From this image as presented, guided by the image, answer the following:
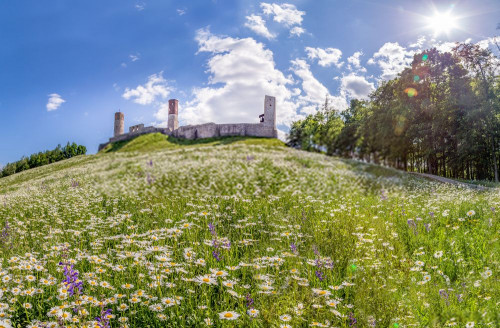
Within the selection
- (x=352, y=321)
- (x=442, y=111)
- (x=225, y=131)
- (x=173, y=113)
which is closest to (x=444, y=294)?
(x=352, y=321)

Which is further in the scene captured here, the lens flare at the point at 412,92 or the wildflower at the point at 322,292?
the lens flare at the point at 412,92

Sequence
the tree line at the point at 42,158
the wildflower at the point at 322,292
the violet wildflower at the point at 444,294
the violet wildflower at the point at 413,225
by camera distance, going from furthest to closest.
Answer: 1. the tree line at the point at 42,158
2. the violet wildflower at the point at 413,225
3. the violet wildflower at the point at 444,294
4. the wildflower at the point at 322,292

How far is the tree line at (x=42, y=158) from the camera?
Answer: 300 feet

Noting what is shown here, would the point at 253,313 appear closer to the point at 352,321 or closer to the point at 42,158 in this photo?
the point at 352,321

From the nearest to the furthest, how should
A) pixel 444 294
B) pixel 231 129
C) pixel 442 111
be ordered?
pixel 444 294, pixel 442 111, pixel 231 129

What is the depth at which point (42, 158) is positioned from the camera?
314 ft

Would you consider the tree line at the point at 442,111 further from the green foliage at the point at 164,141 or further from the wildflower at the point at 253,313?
the wildflower at the point at 253,313

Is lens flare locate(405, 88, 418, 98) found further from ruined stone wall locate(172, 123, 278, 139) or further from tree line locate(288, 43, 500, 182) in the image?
ruined stone wall locate(172, 123, 278, 139)

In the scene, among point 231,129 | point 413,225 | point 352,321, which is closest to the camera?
point 352,321

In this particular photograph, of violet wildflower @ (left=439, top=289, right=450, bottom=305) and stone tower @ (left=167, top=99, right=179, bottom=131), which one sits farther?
stone tower @ (left=167, top=99, right=179, bottom=131)

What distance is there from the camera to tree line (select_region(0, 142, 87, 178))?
91525 millimetres

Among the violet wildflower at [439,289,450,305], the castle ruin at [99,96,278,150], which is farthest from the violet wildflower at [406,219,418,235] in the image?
the castle ruin at [99,96,278,150]

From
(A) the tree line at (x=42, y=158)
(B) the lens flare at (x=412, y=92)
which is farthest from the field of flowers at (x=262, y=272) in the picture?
(A) the tree line at (x=42, y=158)

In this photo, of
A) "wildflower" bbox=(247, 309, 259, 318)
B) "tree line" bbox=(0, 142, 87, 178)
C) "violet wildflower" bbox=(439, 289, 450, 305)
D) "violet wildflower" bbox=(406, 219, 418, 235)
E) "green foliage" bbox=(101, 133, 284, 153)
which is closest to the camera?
"wildflower" bbox=(247, 309, 259, 318)
